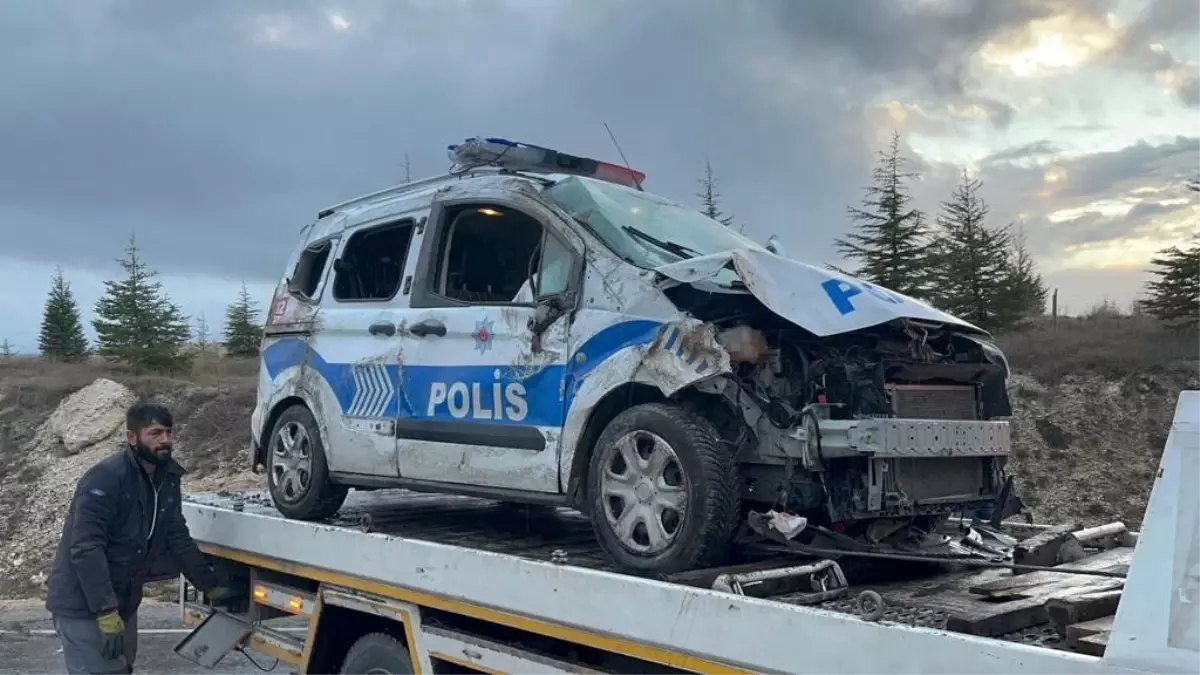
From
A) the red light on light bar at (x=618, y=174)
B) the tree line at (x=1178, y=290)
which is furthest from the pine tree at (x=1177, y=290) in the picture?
the red light on light bar at (x=618, y=174)

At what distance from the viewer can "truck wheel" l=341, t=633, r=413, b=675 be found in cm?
469

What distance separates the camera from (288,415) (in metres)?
6.14

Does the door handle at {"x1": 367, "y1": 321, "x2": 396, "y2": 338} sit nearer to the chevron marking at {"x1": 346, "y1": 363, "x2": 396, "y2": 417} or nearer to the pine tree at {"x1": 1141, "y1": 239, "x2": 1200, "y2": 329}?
the chevron marking at {"x1": 346, "y1": 363, "x2": 396, "y2": 417}

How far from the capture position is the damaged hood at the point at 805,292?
392 cm

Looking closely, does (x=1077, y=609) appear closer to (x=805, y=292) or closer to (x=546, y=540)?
(x=805, y=292)

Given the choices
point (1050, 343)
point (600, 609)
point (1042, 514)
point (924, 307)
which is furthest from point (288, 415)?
point (1050, 343)

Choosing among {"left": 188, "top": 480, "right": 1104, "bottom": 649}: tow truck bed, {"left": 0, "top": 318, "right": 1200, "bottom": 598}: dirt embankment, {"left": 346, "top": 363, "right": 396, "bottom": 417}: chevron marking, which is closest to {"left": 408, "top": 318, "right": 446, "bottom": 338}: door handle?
{"left": 346, "top": 363, "right": 396, "bottom": 417}: chevron marking

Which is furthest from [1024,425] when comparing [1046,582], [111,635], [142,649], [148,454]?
[111,635]

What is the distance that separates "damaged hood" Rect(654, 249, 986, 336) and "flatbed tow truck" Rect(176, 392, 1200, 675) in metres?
0.90

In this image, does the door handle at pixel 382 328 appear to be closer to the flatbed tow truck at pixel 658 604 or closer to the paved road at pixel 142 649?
the flatbed tow truck at pixel 658 604

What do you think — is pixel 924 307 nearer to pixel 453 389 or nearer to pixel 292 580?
pixel 453 389

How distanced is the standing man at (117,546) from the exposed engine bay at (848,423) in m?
2.95

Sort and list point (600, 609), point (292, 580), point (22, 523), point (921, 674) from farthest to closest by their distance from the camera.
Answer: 1. point (22, 523)
2. point (292, 580)
3. point (600, 609)
4. point (921, 674)

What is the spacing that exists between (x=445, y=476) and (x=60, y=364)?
2561cm
